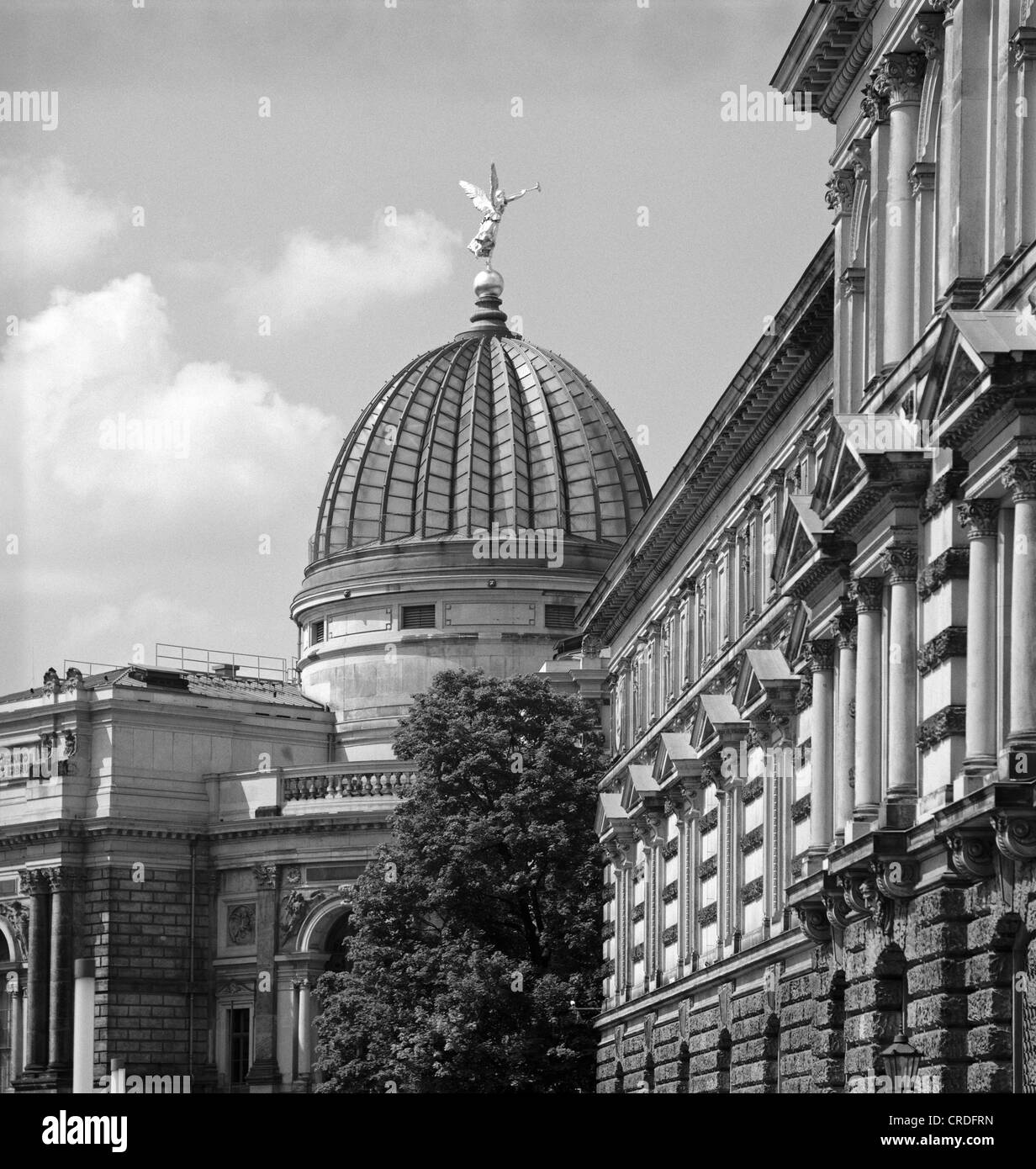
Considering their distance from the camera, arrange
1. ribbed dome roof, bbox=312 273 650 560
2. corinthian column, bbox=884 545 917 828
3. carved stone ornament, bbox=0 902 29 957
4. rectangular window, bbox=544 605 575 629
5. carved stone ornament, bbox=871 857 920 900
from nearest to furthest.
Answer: carved stone ornament, bbox=871 857 920 900 → corinthian column, bbox=884 545 917 828 → carved stone ornament, bbox=0 902 29 957 → rectangular window, bbox=544 605 575 629 → ribbed dome roof, bbox=312 273 650 560

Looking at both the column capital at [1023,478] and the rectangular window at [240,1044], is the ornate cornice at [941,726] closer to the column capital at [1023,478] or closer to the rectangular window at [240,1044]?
the column capital at [1023,478]

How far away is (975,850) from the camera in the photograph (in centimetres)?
3062

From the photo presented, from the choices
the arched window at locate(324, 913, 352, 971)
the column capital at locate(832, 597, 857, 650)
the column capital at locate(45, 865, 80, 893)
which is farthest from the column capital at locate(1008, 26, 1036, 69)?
the column capital at locate(45, 865, 80, 893)

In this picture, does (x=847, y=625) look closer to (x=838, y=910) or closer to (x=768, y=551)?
(x=838, y=910)

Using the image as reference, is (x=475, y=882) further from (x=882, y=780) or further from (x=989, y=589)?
(x=989, y=589)

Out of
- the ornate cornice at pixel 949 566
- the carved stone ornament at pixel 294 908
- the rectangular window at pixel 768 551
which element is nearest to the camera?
the ornate cornice at pixel 949 566

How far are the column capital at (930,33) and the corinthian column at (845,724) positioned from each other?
24.6 feet

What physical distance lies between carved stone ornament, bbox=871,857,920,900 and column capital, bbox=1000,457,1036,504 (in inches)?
211

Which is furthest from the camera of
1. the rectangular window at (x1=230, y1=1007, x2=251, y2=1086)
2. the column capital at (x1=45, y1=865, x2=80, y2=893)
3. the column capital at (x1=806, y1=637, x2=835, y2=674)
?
the column capital at (x1=45, y1=865, x2=80, y2=893)

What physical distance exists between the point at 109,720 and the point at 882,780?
235 feet

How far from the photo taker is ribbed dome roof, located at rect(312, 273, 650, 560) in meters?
114

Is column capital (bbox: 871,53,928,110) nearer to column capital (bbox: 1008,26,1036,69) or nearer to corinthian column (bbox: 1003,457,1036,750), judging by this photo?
column capital (bbox: 1008,26,1036,69)

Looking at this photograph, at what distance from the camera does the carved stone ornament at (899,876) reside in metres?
33.5

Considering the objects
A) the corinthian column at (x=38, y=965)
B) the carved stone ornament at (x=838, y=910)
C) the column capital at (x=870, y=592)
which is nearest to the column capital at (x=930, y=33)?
the column capital at (x=870, y=592)
